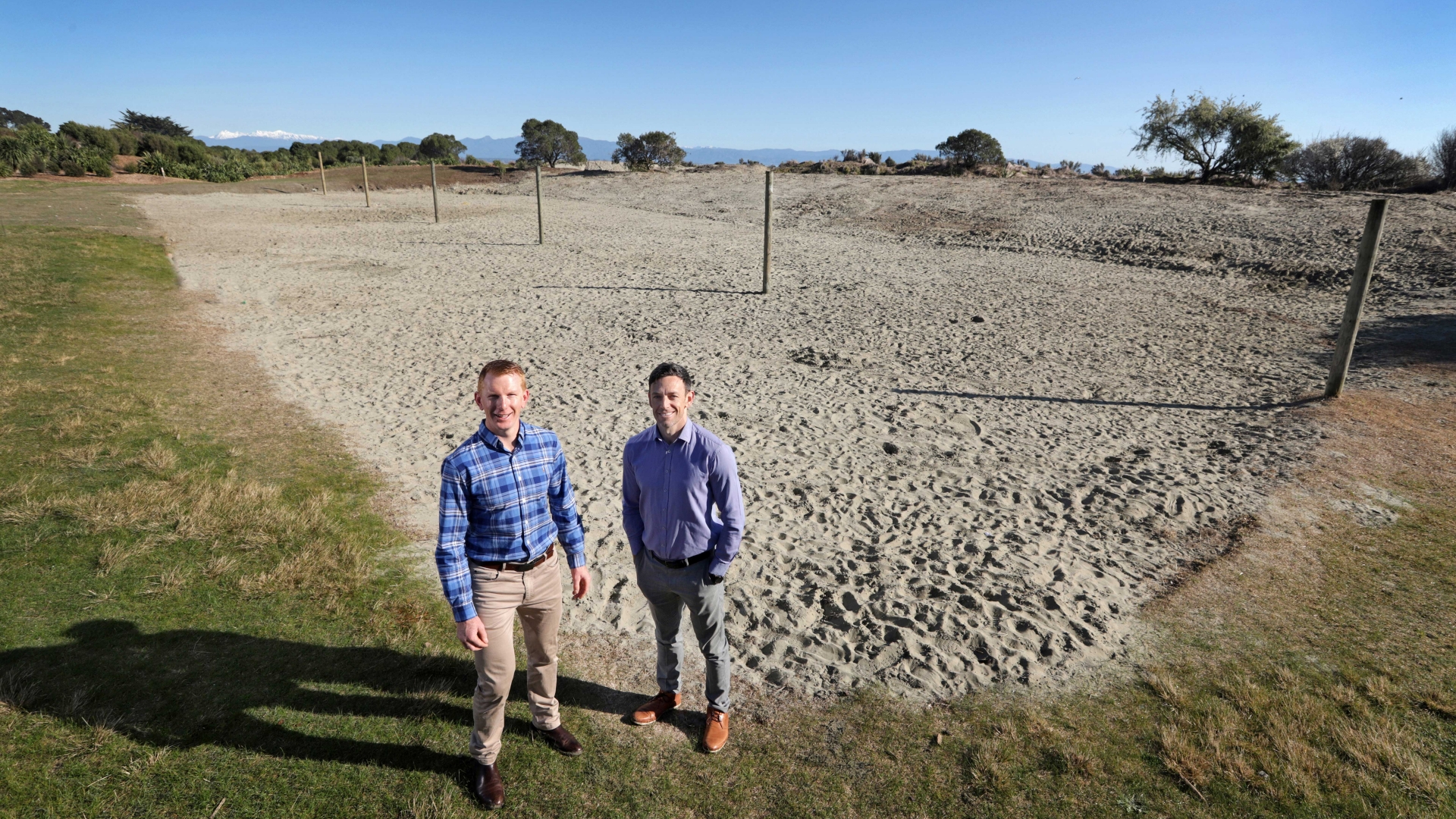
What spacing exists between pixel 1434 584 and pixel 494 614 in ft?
20.8

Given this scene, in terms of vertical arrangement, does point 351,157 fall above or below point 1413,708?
above

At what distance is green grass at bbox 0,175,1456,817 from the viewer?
132 inches

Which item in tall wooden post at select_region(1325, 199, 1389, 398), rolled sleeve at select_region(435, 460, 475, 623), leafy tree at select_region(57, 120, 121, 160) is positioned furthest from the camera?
leafy tree at select_region(57, 120, 121, 160)

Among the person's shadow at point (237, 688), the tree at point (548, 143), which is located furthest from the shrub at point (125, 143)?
the person's shadow at point (237, 688)

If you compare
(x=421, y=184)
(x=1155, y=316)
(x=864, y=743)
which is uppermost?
(x=421, y=184)

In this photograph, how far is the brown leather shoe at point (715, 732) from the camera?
365cm

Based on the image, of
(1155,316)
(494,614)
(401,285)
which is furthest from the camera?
(401,285)

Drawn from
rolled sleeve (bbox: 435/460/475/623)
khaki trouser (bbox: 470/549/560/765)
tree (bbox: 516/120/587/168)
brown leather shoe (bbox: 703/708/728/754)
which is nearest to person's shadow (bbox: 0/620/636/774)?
khaki trouser (bbox: 470/549/560/765)

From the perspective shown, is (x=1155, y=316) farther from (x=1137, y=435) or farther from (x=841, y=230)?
(x=841, y=230)

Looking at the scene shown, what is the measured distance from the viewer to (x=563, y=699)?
402 cm

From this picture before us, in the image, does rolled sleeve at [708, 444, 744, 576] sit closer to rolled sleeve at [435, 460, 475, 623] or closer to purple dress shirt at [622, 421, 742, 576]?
purple dress shirt at [622, 421, 742, 576]

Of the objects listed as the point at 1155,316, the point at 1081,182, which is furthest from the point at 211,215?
the point at 1081,182

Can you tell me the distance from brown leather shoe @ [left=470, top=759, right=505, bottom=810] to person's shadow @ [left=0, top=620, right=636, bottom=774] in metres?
0.24

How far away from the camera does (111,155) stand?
44.3 m
